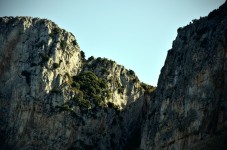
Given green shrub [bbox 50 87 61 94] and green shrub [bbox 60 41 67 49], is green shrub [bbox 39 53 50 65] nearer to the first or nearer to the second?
green shrub [bbox 60 41 67 49]

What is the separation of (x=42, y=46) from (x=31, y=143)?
18598 millimetres

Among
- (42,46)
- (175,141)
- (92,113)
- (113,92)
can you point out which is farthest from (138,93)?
(175,141)

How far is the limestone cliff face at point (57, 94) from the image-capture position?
9631 centimetres

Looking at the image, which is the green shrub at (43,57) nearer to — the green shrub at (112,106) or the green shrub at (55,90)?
the green shrub at (55,90)

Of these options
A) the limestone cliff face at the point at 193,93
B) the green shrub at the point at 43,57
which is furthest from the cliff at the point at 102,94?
the limestone cliff face at the point at 193,93

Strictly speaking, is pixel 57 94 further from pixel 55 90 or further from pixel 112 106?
pixel 112 106

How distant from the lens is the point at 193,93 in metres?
85.2

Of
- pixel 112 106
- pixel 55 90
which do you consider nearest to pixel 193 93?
pixel 112 106

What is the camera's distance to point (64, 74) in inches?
4117

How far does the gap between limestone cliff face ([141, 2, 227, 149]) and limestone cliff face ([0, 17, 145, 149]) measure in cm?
1008

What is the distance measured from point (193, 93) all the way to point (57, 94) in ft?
84.6

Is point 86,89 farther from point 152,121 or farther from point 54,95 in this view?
point 152,121

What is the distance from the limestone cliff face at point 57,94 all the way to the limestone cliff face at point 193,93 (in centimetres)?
1008

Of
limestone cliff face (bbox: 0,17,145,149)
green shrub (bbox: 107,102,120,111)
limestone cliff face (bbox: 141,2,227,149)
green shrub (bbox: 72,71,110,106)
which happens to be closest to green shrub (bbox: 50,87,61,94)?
limestone cliff face (bbox: 0,17,145,149)
